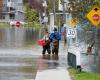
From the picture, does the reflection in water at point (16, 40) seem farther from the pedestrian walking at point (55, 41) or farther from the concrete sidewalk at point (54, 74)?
the concrete sidewalk at point (54, 74)

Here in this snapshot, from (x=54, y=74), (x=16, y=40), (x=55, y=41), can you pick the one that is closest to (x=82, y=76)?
(x=54, y=74)

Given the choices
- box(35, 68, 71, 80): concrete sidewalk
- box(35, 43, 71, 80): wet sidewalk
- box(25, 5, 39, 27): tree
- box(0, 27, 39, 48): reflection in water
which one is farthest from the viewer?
box(25, 5, 39, 27): tree

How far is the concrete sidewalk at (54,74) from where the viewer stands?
18.0 metres

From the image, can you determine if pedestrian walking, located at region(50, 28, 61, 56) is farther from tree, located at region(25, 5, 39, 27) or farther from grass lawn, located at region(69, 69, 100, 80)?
tree, located at region(25, 5, 39, 27)

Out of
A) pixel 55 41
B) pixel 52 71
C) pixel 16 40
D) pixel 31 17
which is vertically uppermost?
pixel 55 41

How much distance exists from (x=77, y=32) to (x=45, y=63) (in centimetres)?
529

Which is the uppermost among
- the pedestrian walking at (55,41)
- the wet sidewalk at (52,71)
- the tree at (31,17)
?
the pedestrian walking at (55,41)

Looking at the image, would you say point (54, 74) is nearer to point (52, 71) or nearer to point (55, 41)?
point (52, 71)

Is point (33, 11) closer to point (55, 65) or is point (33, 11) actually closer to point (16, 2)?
point (16, 2)

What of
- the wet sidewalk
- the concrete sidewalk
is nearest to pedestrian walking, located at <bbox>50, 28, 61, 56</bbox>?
the wet sidewalk

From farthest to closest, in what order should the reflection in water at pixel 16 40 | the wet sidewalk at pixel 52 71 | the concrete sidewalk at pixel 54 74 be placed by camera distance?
1. the reflection in water at pixel 16 40
2. the wet sidewalk at pixel 52 71
3. the concrete sidewalk at pixel 54 74

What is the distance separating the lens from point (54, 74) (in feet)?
63.5

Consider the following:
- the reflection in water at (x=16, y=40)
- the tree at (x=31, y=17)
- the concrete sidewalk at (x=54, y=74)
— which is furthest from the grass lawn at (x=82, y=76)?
the tree at (x=31, y=17)

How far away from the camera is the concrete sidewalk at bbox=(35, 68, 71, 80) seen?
18016 millimetres
